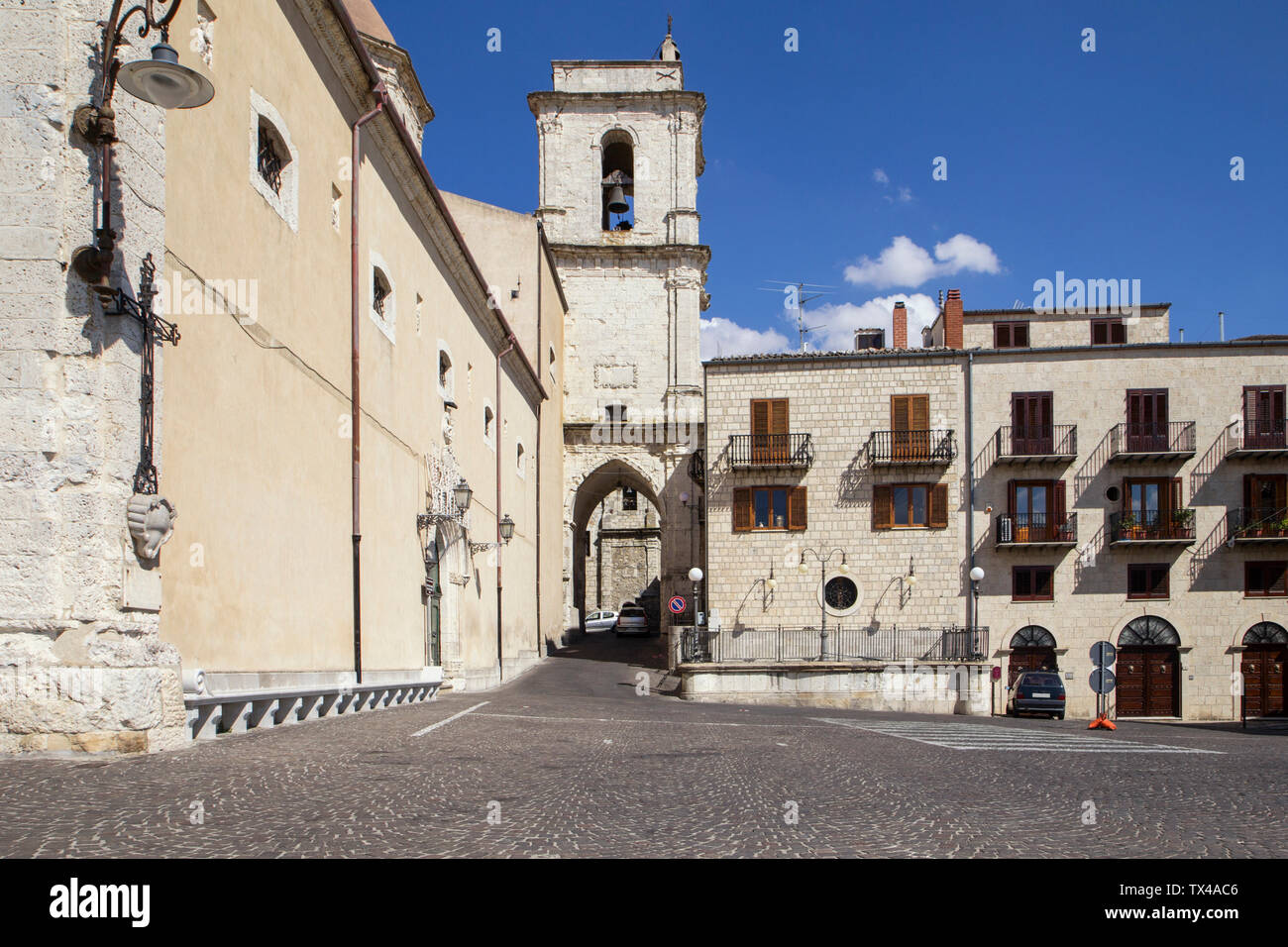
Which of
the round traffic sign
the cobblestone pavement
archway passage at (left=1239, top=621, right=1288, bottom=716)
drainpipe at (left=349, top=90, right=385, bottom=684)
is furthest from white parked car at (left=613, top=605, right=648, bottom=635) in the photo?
the cobblestone pavement

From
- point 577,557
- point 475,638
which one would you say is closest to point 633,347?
point 577,557

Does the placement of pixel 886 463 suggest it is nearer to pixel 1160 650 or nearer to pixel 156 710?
pixel 1160 650

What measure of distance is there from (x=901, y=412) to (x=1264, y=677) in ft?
42.0

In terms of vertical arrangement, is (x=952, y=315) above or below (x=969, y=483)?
above

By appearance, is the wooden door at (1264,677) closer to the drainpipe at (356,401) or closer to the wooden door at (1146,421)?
the wooden door at (1146,421)

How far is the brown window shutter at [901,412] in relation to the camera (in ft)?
107

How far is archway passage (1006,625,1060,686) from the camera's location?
31047mm

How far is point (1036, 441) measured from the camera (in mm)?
31906

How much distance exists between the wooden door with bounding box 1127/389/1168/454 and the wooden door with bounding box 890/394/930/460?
590 cm

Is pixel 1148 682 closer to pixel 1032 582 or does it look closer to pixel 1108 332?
pixel 1032 582

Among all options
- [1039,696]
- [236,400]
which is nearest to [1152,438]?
[1039,696]

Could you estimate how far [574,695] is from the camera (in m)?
22.0

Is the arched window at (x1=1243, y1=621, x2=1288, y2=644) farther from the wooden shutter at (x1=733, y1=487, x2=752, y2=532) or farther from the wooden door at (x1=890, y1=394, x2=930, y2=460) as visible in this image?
the wooden shutter at (x1=733, y1=487, x2=752, y2=532)
